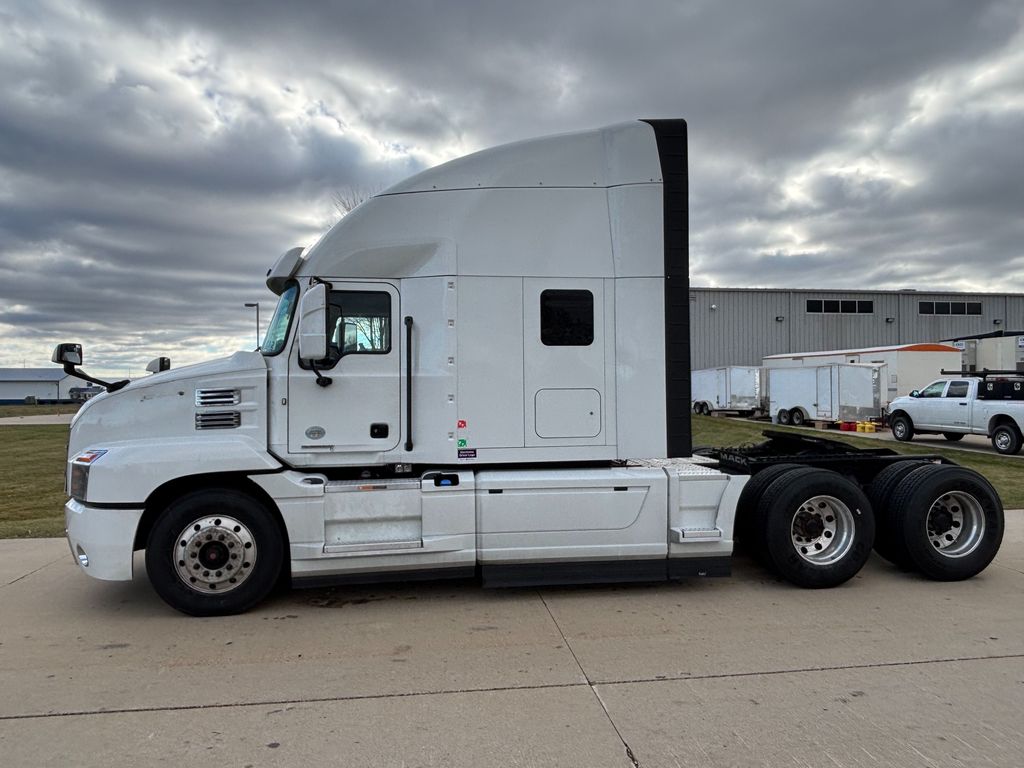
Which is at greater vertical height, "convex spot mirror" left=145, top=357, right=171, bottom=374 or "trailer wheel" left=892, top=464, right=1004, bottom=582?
"convex spot mirror" left=145, top=357, right=171, bottom=374

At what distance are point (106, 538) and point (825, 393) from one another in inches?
935

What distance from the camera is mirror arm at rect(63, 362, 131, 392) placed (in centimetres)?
512

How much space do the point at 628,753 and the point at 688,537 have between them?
2.49 meters

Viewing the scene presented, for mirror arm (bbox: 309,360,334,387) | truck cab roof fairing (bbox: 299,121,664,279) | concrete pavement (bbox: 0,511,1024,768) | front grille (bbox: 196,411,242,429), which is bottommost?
concrete pavement (bbox: 0,511,1024,768)

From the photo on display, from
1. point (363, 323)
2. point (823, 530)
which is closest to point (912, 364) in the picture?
point (823, 530)

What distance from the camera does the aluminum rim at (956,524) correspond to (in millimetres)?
6016

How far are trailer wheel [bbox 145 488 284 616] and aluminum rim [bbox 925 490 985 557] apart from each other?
18.6ft

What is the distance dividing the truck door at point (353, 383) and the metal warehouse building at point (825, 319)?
3380 centimetres

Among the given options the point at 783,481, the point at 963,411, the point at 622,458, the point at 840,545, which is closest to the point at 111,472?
the point at 622,458

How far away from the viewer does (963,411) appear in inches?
692

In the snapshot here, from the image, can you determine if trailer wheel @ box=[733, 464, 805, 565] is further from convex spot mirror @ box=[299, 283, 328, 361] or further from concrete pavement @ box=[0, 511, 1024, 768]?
convex spot mirror @ box=[299, 283, 328, 361]

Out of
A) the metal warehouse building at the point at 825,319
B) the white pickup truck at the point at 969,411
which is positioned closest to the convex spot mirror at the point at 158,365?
the white pickup truck at the point at 969,411

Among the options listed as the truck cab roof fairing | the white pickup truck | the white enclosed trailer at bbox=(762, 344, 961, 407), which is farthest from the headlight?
the white enclosed trailer at bbox=(762, 344, 961, 407)

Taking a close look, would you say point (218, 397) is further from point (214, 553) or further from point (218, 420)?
point (214, 553)
